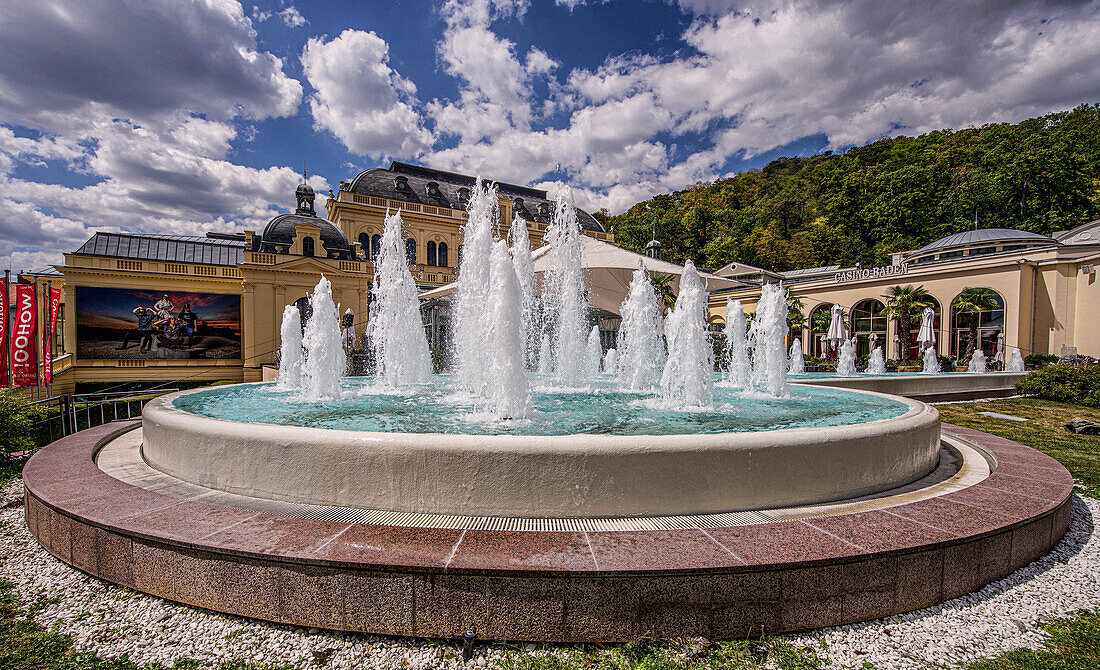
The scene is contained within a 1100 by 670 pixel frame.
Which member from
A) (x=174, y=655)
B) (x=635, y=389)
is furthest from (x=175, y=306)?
(x=174, y=655)

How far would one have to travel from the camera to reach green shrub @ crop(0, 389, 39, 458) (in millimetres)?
7230

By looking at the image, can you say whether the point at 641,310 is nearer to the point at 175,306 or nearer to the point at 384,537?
the point at 384,537

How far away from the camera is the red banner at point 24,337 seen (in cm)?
1001

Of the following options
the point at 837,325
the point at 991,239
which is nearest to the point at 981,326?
the point at 991,239

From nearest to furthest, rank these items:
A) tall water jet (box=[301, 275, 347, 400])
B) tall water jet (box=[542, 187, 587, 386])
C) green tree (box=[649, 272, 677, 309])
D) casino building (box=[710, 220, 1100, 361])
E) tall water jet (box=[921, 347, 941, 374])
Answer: tall water jet (box=[301, 275, 347, 400]), tall water jet (box=[542, 187, 587, 386]), tall water jet (box=[921, 347, 941, 374]), casino building (box=[710, 220, 1100, 361]), green tree (box=[649, 272, 677, 309])

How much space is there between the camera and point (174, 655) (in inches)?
110

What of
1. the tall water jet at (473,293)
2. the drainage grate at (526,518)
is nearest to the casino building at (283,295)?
the tall water jet at (473,293)

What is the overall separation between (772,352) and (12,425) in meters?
14.1

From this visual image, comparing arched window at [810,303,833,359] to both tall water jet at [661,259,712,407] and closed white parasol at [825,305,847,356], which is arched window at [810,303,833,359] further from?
tall water jet at [661,259,712,407]

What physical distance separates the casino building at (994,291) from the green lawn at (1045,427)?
1154 cm

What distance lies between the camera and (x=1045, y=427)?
33.6ft

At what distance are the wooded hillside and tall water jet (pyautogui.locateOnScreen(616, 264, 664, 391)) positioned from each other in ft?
143

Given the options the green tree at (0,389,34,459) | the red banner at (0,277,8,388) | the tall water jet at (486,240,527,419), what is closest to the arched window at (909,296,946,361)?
the tall water jet at (486,240,527,419)

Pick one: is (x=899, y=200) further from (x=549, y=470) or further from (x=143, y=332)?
(x=143, y=332)
